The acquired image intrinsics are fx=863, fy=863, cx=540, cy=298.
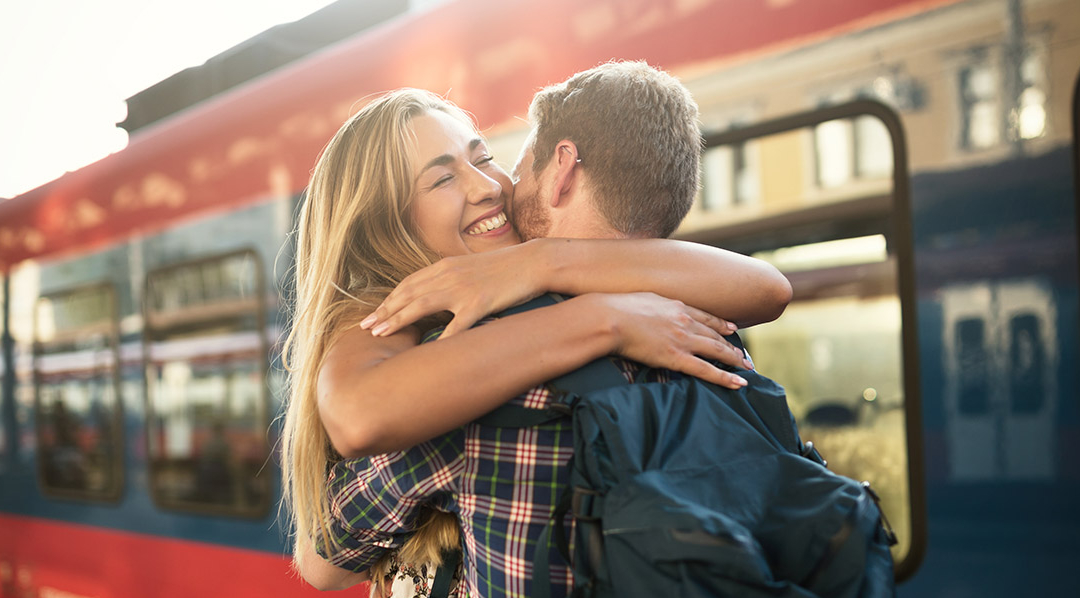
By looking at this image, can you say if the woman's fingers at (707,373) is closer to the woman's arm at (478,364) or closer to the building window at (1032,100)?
the woman's arm at (478,364)

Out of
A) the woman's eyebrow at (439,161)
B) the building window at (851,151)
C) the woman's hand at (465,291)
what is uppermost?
the building window at (851,151)

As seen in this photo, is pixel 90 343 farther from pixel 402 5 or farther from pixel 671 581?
pixel 671 581

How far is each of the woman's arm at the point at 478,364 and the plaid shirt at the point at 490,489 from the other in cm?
6

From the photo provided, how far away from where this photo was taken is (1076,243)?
6.07 feet

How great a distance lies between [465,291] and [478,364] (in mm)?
190

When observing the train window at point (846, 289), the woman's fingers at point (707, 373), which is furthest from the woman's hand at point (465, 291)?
the train window at point (846, 289)

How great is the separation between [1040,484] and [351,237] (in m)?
1.55

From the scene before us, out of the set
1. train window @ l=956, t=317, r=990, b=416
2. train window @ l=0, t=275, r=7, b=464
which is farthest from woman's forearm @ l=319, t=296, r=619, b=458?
train window @ l=0, t=275, r=7, b=464

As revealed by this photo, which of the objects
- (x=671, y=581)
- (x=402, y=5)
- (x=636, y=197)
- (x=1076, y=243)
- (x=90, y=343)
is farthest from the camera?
(x=90, y=343)

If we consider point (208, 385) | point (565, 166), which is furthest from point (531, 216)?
point (208, 385)

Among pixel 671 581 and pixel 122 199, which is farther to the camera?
pixel 122 199

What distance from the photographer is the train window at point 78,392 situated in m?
4.91

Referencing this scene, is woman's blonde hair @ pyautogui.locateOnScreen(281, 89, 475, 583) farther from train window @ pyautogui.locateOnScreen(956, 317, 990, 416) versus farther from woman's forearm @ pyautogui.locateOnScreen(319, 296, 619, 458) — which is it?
train window @ pyautogui.locateOnScreen(956, 317, 990, 416)

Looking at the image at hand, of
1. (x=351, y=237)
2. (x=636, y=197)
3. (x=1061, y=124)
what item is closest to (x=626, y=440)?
(x=636, y=197)
